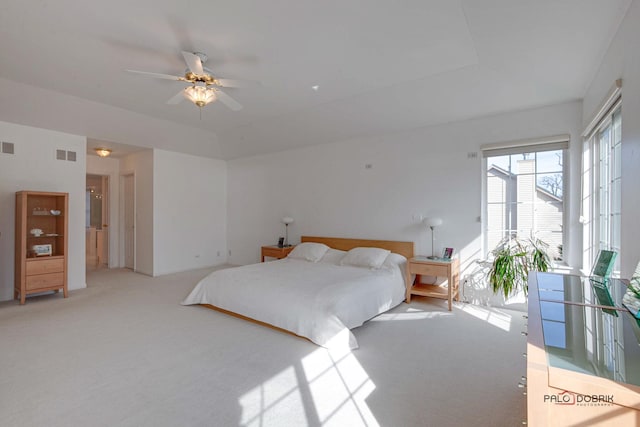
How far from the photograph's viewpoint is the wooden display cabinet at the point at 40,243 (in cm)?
422

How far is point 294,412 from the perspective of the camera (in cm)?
194

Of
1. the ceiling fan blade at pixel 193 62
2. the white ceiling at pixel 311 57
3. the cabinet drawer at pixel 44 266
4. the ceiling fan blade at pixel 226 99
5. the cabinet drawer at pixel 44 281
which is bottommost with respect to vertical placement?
the cabinet drawer at pixel 44 281

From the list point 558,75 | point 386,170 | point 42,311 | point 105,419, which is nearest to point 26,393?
point 105,419

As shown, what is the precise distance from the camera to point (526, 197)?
398 centimetres

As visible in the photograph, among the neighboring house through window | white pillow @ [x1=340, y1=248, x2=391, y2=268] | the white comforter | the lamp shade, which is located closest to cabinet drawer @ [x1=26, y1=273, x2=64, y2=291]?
the white comforter

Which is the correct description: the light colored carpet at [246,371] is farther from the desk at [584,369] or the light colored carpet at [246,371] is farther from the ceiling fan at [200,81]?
the ceiling fan at [200,81]

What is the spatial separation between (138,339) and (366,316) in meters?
2.36

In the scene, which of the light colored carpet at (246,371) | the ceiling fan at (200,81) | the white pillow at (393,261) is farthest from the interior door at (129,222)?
the white pillow at (393,261)

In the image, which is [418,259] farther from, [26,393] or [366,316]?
[26,393]

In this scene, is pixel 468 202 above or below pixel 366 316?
above

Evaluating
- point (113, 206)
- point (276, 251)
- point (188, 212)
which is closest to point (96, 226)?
point (113, 206)

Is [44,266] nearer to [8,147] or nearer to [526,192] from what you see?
[8,147]

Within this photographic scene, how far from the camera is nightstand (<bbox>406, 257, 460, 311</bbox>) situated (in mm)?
3918

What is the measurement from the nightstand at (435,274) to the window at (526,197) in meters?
0.70
